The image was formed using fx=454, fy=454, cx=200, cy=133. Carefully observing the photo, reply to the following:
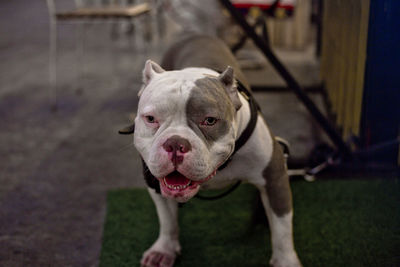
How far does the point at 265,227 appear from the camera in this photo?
1.83 meters

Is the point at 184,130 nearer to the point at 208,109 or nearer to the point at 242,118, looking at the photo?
the point at 208,109

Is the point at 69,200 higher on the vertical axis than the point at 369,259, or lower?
lower

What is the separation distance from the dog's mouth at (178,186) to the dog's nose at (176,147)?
0.30 feet

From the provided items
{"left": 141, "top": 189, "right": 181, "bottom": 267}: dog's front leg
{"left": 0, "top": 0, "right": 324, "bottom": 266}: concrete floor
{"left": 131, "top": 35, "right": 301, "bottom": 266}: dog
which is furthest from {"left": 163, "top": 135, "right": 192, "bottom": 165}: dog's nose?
{"left": 141, "top": 189, "right": 181, "bottom": 267}: dog's front leg

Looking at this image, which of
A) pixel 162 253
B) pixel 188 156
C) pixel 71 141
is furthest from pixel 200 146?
pixel 71 141

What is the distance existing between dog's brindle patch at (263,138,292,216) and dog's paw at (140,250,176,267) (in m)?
0.43

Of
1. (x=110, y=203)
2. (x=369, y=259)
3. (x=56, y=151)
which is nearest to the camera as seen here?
(x=369, y=259)

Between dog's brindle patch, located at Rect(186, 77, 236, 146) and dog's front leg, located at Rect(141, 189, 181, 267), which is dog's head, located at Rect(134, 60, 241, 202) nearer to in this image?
dog's brindle patch, located at Rect(186, 77, 236, 146)

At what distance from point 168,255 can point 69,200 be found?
748 millimetres

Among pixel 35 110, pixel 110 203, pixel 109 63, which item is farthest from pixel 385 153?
pixel 109 63

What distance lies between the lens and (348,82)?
237cm

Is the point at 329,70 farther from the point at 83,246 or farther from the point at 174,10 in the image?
the point at 83,246

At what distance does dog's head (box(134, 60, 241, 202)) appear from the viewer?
1.15m

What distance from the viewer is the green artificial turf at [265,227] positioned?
64.3 inches
